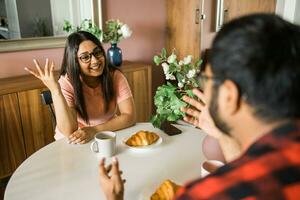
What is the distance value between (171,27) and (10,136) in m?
1.97

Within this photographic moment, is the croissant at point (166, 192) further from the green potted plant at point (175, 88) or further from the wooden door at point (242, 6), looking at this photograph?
the wooden door at point (242, 6)

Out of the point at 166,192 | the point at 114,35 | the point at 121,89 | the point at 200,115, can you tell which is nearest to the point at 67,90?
the point at 121,89

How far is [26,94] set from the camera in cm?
206

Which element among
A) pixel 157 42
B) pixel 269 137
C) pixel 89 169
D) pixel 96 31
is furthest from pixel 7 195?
pixel 157 42

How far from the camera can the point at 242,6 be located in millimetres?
3314

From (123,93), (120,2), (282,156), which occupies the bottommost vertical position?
(123,93)

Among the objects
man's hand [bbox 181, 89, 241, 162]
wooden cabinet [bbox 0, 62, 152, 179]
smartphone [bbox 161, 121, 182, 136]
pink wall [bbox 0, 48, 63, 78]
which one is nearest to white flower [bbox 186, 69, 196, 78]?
man's hand [bbox 181, 89, 241, 162]

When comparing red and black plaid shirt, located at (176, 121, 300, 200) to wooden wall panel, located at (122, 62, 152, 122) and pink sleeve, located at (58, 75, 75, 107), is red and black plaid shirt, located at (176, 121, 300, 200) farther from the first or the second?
wooden wall panel, located at (122, 62, 152, 122)

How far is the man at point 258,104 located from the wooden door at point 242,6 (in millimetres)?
2763

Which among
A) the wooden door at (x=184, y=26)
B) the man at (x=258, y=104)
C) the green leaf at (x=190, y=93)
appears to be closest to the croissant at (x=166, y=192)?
the man at (x=258, y=104)

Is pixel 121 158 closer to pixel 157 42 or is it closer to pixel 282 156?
pixel 282 156

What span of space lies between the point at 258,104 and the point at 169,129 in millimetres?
872

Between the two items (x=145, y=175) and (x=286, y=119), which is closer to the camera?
(x=286, y=119)

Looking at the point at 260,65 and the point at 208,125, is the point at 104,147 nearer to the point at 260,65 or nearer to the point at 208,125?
the point at 208,125
